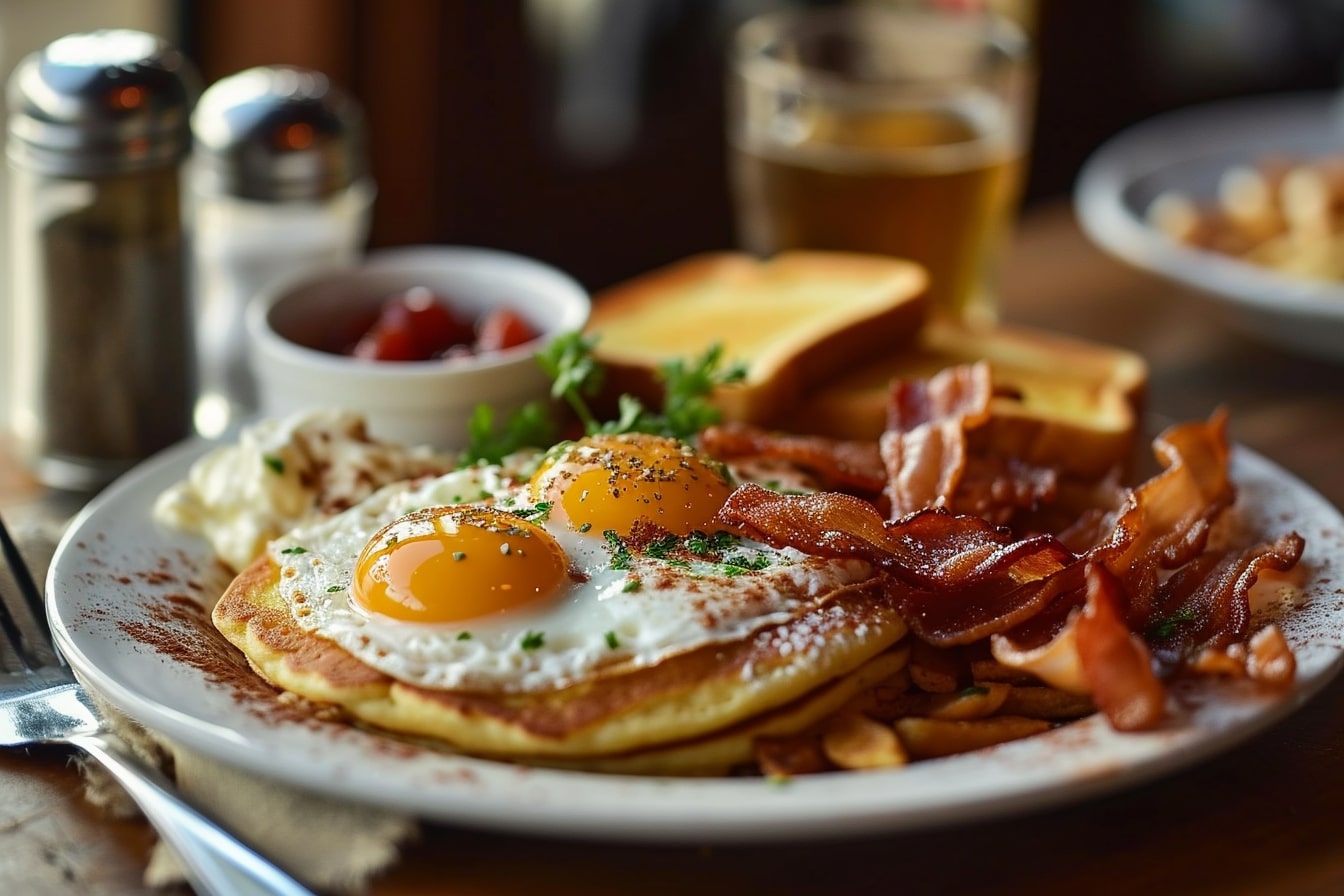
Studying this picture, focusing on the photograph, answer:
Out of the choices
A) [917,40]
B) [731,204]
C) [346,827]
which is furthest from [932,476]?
[731,204]

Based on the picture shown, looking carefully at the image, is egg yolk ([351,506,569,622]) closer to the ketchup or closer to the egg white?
the egg white

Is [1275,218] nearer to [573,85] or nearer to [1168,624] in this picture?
[1168,624]

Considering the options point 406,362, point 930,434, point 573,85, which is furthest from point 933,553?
point 573,85

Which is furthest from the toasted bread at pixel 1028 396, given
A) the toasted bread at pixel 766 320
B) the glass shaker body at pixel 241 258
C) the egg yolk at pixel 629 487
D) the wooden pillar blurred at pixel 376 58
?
the wooden pillar blurred at pixel 376 58

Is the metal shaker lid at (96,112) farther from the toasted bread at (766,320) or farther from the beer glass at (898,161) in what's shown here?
the beer glass at (898,161)

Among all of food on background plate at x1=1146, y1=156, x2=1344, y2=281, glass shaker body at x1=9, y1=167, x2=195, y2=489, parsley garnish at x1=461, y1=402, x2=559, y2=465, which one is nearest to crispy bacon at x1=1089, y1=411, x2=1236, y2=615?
parsley garnish at x1=461, y1=402, x2=559, y2=465

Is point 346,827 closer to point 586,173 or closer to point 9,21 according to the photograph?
point 9,21
